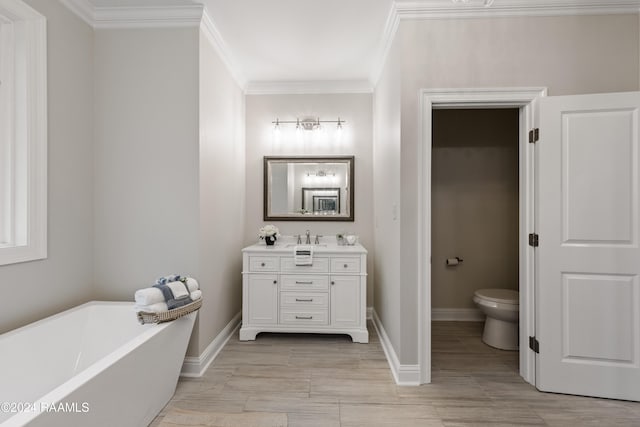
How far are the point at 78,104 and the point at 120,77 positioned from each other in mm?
354

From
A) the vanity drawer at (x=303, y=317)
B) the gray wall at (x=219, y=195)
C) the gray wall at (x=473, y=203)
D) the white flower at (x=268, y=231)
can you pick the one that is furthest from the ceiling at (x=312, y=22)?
the vanity drawer at (x=303, y=317)

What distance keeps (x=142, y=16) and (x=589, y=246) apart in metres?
3.54

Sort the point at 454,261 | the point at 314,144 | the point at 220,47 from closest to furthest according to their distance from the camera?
the point at 220,47
the point at 454,261
the point at 314,144

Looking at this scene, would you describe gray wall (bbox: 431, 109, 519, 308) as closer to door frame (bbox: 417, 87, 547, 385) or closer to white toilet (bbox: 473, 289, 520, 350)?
white toilet (bbox: 473, 289, 520, 350)

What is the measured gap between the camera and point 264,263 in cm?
300

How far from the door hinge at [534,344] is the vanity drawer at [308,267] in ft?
5.48

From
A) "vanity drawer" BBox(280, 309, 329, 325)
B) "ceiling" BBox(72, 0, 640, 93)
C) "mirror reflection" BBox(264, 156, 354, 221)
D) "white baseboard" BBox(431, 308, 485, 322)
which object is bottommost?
"white baseboard" BBox(431, 308, 485, 322)

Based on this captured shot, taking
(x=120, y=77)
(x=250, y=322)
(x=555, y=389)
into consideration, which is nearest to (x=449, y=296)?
(x=555, y=389)

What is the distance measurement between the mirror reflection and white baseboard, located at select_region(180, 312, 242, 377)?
133 cm

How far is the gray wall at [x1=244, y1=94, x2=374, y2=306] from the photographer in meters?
3.61

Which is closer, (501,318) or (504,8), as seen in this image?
(504,8)

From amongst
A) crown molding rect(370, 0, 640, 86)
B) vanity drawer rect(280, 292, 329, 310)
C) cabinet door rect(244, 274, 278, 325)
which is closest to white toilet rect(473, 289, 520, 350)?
vanity drawer rect(280, 292, 329, 310)

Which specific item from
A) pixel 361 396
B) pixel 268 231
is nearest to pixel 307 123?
pixel 268 231

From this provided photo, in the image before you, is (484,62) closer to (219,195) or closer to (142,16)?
(219,195)
